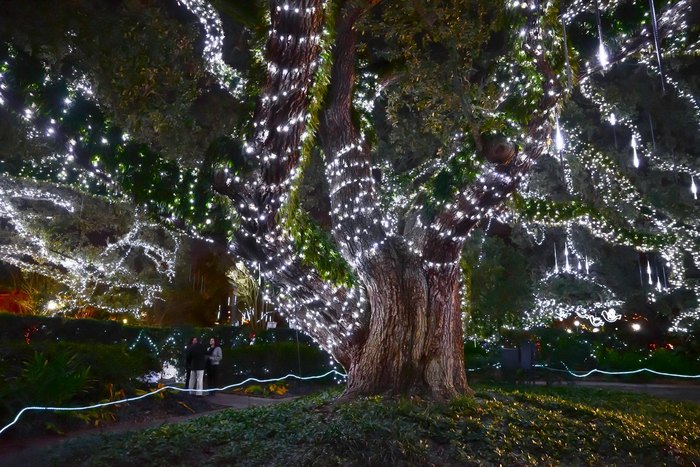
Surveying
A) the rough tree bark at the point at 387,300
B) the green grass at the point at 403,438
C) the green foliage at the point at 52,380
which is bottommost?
the green grass at the point at 403,438

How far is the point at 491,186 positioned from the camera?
8.79 metres

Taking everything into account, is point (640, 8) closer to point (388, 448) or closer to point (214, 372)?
point (388, 448)

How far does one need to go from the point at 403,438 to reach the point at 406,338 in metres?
2.64

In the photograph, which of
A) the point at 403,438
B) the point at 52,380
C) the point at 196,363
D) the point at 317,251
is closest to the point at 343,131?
the point at 317,251

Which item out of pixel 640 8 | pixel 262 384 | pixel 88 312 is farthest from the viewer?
pixel 88 312

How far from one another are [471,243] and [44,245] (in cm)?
1436

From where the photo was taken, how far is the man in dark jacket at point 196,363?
13359 mm

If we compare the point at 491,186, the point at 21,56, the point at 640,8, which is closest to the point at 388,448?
the point at 491,186

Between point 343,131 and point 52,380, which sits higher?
point 343,131

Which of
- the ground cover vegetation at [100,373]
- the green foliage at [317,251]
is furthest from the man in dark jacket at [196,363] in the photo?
the green foliage at [317,251]

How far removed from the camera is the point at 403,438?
6.48 metres

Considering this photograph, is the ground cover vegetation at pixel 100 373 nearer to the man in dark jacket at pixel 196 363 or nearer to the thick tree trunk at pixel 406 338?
the man in dark jacket at pixel 196 363

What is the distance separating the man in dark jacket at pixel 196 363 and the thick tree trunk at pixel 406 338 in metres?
4.99

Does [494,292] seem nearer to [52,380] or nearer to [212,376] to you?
[212,376]
